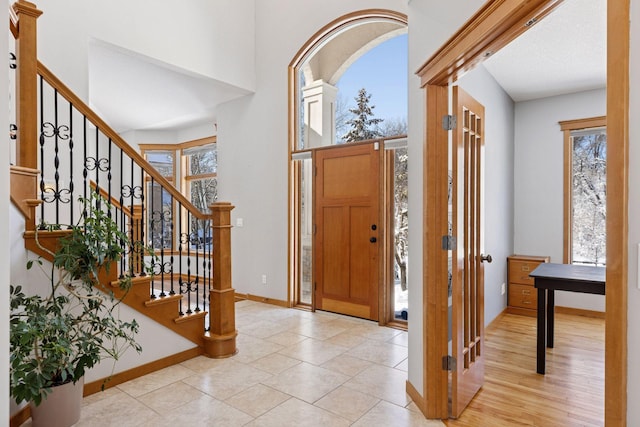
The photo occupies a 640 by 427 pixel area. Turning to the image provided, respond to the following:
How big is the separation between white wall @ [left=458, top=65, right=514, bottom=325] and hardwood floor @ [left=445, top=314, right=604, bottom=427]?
48 centimetres

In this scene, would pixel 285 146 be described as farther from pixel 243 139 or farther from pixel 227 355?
pixel 227 355

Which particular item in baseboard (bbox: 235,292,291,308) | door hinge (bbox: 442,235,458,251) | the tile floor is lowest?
the tile floor

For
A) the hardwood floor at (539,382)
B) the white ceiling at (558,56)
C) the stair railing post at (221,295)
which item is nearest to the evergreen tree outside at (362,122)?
the white ceiling at (558,56)

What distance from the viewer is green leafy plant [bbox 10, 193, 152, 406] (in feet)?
6.10

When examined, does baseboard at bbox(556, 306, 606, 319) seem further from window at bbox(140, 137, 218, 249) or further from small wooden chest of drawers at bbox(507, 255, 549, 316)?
window at bbox(140, 137, 218, 249)

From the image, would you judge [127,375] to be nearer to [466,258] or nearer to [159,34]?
[466,258]

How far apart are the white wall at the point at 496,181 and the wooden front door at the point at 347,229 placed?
1154 millimetres

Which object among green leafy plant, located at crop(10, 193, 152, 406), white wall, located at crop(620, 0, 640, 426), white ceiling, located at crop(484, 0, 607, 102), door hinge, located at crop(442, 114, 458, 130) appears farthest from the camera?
white ceiling, located at crop(484, 0, 607, 102)

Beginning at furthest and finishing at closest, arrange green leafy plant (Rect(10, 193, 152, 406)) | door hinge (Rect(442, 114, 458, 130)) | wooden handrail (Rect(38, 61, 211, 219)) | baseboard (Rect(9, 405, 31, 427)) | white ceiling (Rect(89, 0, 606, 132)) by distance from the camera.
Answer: white ceiling (Rect(89, 0, 606, 132)), wooden handrail (Rect(38, 61, 211, 219)), door hinge (Rect(442, 114, 458, 130)), baseboard (Rect(9, 405, 31, 427)), green leafy plant (Rect(10, 193, 152, 406))

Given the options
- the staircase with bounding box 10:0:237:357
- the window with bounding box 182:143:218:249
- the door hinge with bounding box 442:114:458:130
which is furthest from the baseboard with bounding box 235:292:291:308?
the door hinge with bounding box 442:114:458:130

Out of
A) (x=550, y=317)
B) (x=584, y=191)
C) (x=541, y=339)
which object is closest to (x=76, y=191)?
(x=541, y=339)

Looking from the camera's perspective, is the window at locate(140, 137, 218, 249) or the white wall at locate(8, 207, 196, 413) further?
the window at locate(140, 137, 218, 249)

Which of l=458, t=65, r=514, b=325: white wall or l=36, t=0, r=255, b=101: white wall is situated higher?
→ l=36, t=0, r=255, b=101: white wall

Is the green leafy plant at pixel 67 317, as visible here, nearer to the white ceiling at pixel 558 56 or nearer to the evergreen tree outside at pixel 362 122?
the evergreen tree outside at pixel 362 122
